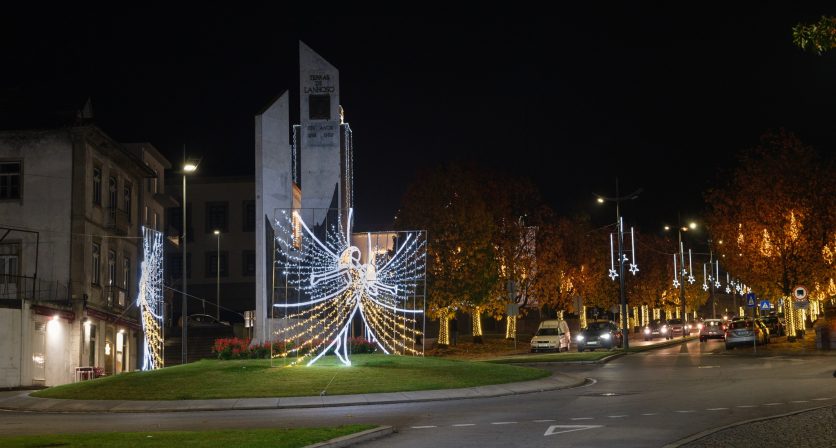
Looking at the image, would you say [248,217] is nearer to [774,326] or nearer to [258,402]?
[774,326]

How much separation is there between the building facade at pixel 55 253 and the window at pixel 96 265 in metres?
0.05

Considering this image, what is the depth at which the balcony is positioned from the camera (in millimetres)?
44991

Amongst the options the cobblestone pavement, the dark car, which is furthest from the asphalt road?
the dark car

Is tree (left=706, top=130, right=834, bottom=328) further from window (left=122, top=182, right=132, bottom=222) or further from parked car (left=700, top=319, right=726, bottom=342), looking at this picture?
window (left=122, top=182, right=132, bottom=222)

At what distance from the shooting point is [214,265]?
80.4 m

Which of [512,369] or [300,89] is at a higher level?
[300,89]

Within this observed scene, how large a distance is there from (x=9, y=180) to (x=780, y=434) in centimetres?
3591

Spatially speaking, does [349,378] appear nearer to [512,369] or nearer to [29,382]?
[512,369]

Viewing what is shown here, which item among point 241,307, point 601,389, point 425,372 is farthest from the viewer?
point 241,307

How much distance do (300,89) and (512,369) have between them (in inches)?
534

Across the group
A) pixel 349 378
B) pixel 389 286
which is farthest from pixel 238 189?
pixel 349 378

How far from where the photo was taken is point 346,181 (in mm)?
36625

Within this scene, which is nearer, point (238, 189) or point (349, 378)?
point (349, 378)

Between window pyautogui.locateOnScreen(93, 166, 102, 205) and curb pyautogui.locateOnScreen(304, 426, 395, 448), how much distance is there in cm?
3134
